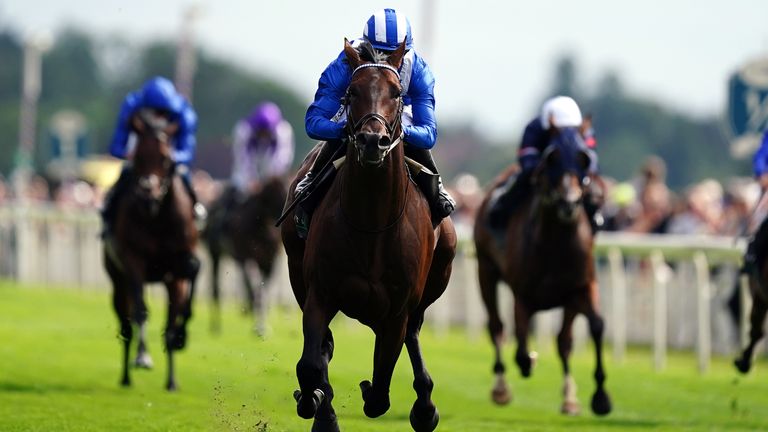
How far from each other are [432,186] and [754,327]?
14.3 ft

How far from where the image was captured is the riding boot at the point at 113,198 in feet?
45.9

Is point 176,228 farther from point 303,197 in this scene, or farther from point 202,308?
point 202,308

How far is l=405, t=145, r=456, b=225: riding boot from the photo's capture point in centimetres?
929

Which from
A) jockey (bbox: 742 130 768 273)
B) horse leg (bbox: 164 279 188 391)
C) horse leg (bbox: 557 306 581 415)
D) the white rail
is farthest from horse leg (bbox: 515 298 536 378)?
the white rail

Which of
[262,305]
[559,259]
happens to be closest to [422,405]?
[559,259]

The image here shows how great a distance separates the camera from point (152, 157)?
1355cm

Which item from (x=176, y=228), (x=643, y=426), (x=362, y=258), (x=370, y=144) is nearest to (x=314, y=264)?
(x=362, y=258)

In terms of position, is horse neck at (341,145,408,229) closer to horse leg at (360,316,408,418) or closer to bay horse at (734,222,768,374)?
horse leg at (360,316,408,418)

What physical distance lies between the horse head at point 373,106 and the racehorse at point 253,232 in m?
10.6

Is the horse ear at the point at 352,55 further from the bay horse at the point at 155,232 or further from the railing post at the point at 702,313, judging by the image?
the railing post at the point at 702,313

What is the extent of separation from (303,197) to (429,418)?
1.41 m

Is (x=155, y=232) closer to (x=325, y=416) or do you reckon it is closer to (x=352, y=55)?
(x=325, y=416)

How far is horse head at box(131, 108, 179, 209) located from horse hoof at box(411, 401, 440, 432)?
4781mm

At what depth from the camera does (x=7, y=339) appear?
1720 centimetres
